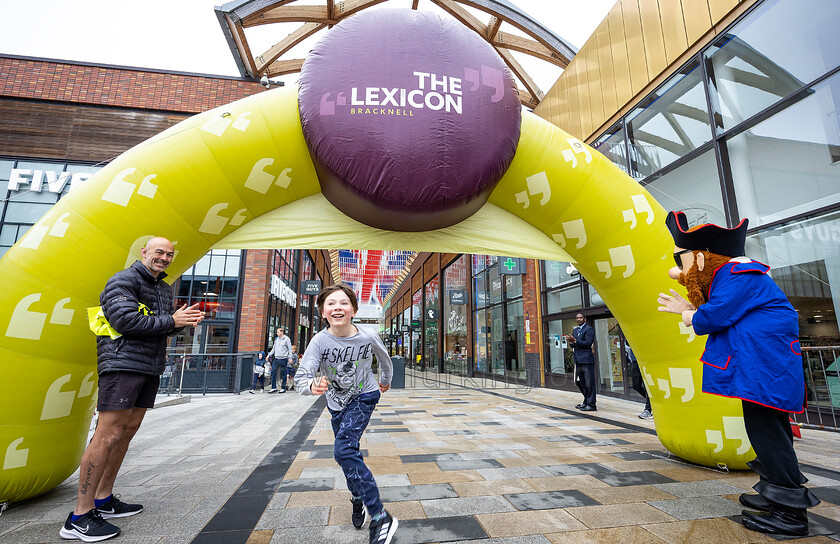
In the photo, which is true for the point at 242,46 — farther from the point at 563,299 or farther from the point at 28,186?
the point at 563,299

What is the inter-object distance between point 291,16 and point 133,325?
40.0ft

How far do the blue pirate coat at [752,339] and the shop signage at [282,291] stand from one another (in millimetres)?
12668

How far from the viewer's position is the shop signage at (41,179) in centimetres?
1183

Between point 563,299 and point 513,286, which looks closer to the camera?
point 563,299

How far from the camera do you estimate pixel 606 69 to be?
9062 mm

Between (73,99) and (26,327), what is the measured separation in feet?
45.1

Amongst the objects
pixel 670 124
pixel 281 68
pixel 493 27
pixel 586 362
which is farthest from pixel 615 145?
pixel 281 68

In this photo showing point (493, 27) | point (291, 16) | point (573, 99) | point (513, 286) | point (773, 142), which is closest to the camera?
point (773, 142)

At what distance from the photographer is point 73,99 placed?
12.1 metres

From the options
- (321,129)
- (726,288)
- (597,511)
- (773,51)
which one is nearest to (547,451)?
(597,511)

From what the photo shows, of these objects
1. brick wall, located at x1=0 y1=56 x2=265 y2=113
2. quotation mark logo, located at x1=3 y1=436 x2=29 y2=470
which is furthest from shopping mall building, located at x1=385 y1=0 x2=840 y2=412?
brick wall, located at x1=0 y1=56 x2=265 y2=113

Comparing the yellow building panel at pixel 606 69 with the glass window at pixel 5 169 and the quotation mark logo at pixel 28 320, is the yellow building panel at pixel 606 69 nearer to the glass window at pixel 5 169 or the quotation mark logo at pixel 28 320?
the quotation mark logo at pixel 28 320

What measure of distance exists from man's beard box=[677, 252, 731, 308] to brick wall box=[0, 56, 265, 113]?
524 inches

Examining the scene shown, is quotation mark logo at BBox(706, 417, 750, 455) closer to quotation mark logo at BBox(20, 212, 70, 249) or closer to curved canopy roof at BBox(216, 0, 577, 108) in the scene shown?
quotation mark logo at BBox(20, 212, 70, 249)
